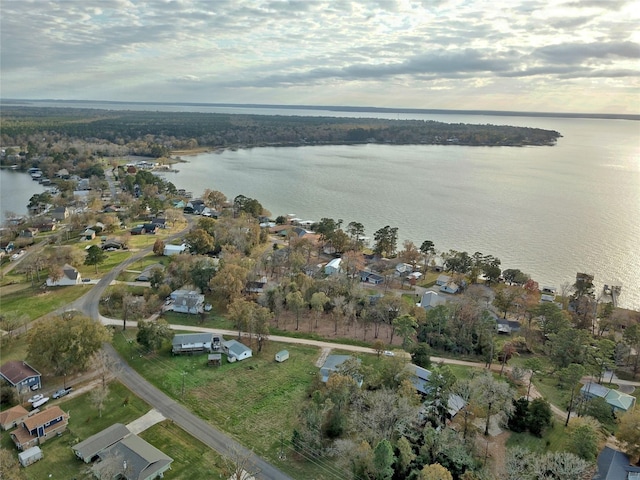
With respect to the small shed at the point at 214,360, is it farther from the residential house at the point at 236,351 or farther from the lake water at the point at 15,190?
the lake water at the point at 15,190

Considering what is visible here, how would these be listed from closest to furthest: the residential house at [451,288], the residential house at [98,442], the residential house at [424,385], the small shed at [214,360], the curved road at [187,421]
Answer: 1. the curved road at [187,421]
2. the residential house at [98,442]
3. the residential house at [424,385]
4. the small shed at [214,360]
5. the residential house at [451,288]

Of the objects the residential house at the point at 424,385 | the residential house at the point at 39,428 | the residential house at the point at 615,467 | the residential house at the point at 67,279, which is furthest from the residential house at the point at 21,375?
the residential house at the point at 615,467

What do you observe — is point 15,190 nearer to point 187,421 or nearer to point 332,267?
point 332,267

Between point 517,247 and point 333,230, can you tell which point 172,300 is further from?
point 517,247

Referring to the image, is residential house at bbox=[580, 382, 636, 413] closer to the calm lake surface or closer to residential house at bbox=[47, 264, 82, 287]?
the calm lake surface

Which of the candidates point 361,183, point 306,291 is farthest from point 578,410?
point 361,183

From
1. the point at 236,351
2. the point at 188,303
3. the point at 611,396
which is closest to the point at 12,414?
the point at 236,351
